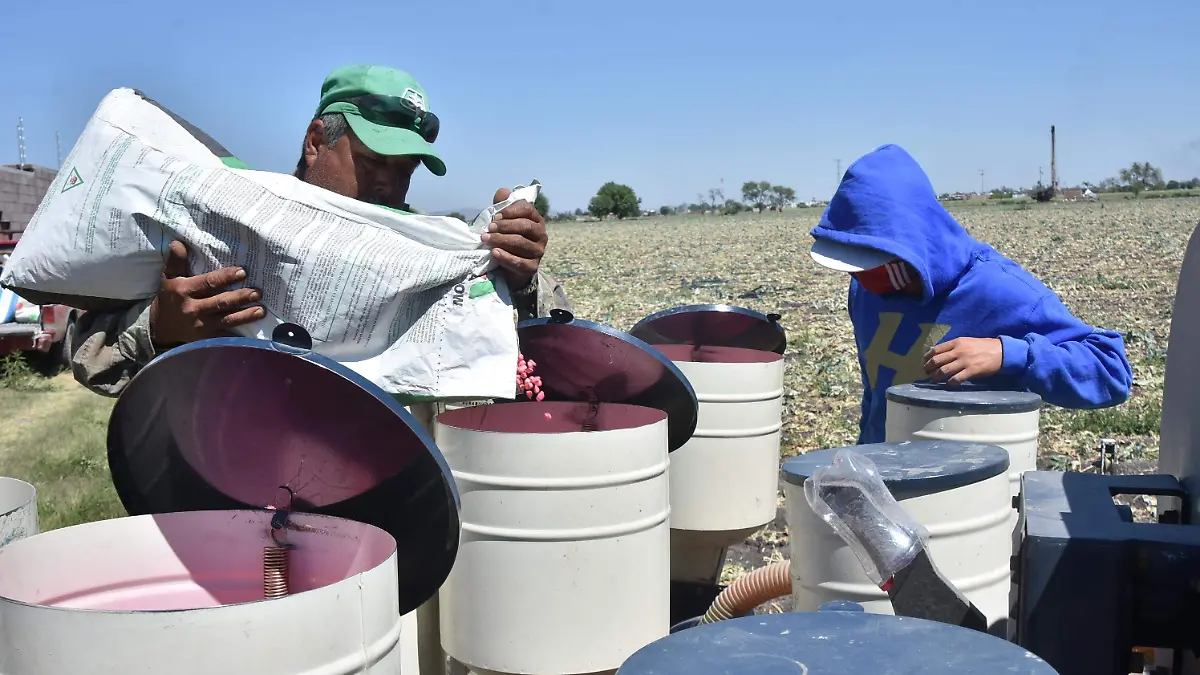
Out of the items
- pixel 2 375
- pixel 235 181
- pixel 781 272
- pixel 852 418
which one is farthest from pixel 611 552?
pixel 781 272

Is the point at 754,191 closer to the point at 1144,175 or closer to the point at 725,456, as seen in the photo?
the point at 1144,175

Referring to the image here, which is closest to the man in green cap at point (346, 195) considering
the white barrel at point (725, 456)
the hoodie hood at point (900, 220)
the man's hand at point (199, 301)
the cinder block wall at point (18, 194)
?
the man's hand at point (199, 301)

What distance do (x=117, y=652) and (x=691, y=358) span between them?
237 cm

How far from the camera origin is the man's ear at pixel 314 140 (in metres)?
2.41

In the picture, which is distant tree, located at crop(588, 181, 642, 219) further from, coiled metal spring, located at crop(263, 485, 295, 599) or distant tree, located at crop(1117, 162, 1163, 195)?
coiled metal spring, located at crop(263, 485, 295, 599)

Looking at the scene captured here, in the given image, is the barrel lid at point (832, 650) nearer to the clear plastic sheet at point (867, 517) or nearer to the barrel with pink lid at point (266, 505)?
the clear plastic sheet at point (867, 517)

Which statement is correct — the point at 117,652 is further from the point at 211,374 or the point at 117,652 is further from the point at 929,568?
the point at 929,568

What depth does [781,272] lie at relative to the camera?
21.8m

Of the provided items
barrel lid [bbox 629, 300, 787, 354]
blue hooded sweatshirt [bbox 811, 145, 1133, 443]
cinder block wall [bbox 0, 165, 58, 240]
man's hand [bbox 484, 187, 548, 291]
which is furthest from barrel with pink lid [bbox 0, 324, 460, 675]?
cinder block wall [bbox 0, 165, 58, 240]

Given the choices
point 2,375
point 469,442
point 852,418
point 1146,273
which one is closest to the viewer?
point 469,442

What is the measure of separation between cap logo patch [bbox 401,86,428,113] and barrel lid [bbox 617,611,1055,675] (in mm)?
1603

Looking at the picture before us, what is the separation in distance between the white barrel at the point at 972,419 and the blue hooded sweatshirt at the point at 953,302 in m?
0.41

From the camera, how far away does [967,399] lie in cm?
218

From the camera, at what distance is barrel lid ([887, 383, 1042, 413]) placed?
215 cm
